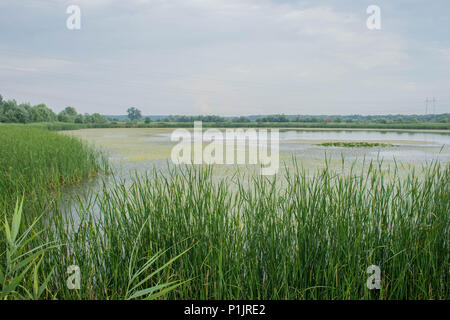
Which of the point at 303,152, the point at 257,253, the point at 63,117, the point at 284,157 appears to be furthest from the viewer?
the point at 63,117

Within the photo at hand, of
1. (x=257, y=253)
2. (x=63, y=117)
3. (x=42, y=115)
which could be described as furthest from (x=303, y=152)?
(x=42, y=115)

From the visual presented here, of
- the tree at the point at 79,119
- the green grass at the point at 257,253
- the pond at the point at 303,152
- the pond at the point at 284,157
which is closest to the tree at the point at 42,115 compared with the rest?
the tree at the point at 79,119

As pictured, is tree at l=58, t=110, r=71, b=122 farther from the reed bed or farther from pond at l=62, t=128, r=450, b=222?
the reed bed

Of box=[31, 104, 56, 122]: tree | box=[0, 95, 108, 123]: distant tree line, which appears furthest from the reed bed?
box=[31, 104, 56, 122]: tree

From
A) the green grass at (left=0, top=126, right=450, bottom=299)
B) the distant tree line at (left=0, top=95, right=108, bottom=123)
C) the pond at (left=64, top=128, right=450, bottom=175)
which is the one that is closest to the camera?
the green grass at (left=0, top=126, right=450, bottom=299)

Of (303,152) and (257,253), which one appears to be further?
(303,152)

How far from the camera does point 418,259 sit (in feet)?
5.42

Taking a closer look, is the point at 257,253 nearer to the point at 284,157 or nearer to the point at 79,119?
the point at 284,157

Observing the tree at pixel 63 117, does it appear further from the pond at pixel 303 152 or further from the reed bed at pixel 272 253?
the reed bed at pixel 272 253

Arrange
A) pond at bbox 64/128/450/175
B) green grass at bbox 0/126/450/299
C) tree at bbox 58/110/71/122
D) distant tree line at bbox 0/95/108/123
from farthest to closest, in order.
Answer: tree at bbox 58/110/71/122
distant tree line at bbox 0/95/108/123
pond at bbox 64/128/450/175
green grass at bbox 0/126/450/299

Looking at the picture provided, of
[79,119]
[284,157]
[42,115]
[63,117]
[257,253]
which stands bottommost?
[257,253]

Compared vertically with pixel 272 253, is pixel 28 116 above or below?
above

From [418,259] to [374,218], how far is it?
0.29 meters
